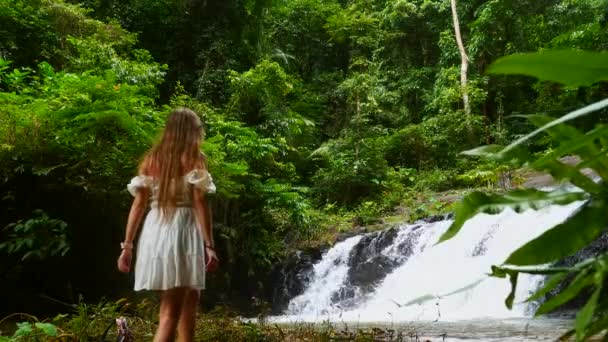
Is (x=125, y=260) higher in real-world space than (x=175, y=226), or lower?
lower

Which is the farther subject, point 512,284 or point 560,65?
point 512,284

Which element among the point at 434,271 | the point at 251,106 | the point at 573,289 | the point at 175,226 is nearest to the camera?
the point at 573,289

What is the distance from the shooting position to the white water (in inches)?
370

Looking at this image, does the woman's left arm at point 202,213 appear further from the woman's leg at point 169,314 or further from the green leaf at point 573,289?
the green leaf at point 573,289

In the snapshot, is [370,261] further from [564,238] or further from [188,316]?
[564,238]

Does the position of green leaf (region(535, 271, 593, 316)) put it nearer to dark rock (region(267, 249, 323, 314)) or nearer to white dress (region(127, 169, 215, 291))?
white dress (region(127, 169, 215, 291))

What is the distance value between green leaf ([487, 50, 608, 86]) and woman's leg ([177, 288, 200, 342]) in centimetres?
305

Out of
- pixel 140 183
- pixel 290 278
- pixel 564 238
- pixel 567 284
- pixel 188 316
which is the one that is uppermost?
pixel 140 183

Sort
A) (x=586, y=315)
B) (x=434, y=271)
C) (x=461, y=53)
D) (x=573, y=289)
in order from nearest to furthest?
(x=586, y=315) < (x=573, y=289) < (x=434, y=271) < (x=461, y=53)

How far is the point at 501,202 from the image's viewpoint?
0.75 m

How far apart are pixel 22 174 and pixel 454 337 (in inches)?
243

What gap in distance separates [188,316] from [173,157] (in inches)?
39.6

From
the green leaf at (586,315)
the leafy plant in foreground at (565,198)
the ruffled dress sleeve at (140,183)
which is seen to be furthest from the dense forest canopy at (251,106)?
the ruffled dress sleeve at (140,183)

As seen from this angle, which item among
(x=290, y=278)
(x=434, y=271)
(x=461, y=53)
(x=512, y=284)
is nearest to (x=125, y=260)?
(x=512, y=284)
